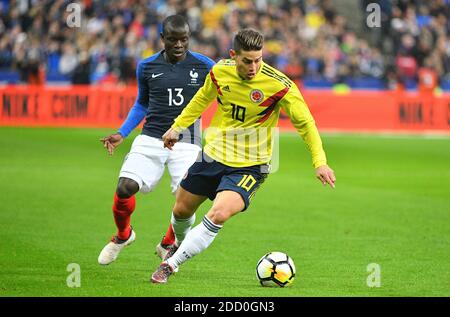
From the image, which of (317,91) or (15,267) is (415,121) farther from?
(15,267)

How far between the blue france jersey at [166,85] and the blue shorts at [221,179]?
1.24 m

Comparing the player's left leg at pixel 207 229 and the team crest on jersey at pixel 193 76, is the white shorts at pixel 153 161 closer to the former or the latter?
the team crest on jersey at pixel 193 76

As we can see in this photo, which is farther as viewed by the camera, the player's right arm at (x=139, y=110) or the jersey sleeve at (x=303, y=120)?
the player's right arm at (x=139, y=110)

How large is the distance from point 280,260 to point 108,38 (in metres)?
22.0

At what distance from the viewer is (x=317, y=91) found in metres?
27.6

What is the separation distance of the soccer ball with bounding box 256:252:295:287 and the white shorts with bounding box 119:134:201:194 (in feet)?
5.70

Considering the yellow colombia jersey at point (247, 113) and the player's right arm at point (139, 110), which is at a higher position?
the yellow colombia jersey at point (247, 113)

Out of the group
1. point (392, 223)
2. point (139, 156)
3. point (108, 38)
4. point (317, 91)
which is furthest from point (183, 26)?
point (108, 38)

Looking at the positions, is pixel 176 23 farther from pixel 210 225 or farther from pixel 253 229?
pixel 253 229
